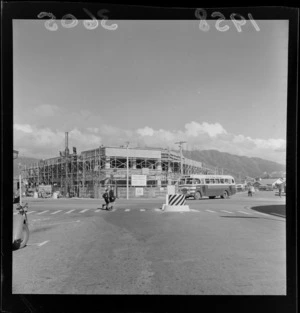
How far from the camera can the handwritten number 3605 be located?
3770mm

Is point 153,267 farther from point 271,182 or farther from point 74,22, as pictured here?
point 74,22

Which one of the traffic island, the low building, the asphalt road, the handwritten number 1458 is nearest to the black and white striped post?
the traffic island

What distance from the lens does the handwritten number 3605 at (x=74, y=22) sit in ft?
12.4

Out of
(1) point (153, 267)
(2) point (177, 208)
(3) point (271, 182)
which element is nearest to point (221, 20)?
(3) point (271, 182)

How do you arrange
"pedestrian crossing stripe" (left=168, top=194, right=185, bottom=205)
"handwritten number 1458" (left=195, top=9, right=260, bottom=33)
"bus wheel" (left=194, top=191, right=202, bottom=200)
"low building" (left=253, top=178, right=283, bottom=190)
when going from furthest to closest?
"bus wheel" (left=194, top=191, right=202, bottom=200) → "pedestrian crossing stripe" (left=168, top=194, right=185, bottom=205) → "low building" (left=253, top=178, right=283, bottom=190) → "handwritten number 1458" (left=195, top=9, right=260, bottom=33)

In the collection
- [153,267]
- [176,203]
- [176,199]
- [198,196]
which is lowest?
[198,196]

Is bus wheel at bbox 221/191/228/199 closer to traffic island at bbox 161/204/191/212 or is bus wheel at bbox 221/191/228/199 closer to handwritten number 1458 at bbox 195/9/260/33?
traffic island at bbox 161/204/191/212

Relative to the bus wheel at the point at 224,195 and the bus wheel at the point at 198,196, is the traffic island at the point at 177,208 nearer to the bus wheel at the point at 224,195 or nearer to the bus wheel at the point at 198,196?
the bus wheel at the point at 198,196

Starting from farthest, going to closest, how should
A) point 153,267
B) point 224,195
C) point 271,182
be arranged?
1. point 224,195
2. point 271,182
3. point 153,267

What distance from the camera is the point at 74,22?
12.6 feet

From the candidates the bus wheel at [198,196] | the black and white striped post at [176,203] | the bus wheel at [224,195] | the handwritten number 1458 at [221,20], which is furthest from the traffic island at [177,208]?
the handwritten number 1458 at [221,20]
